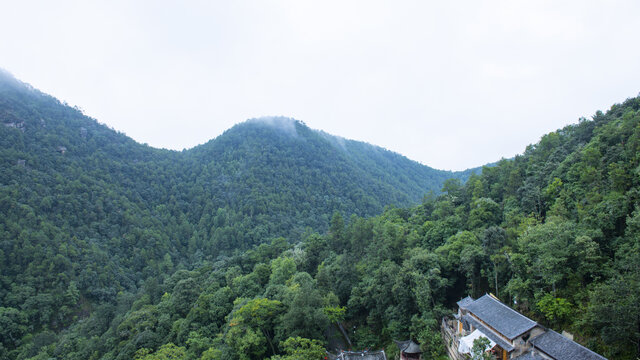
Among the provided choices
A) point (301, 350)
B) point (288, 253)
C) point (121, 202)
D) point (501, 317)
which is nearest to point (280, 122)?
point (121, 202)

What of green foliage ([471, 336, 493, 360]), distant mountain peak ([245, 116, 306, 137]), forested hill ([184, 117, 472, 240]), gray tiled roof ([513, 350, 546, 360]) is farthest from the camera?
distant mountain peak ([245, 116, 306, 137])

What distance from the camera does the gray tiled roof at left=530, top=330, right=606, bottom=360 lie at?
18688 millimetres

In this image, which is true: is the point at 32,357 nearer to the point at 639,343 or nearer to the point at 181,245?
the point at 181,245

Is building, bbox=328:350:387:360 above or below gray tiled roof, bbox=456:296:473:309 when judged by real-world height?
below

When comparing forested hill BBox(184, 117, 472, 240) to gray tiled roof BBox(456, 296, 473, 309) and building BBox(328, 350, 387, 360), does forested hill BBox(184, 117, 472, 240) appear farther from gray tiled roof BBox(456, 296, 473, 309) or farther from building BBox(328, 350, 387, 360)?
gray tiled roof BBox(456, 296, 473, 309)

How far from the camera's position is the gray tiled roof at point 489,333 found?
22286 millimetres

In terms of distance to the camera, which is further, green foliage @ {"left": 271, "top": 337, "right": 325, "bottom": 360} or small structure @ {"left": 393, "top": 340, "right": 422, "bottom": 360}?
small structure @ {"left": 393, "top": 340, "right": 422, "bottom": 360}

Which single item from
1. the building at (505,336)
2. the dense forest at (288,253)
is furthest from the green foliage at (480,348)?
the dense forest at (288,253)

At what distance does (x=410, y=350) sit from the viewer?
2758 centimetres

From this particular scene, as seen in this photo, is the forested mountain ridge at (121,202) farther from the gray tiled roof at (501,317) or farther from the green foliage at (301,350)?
the gray tiled roof at (501,317)

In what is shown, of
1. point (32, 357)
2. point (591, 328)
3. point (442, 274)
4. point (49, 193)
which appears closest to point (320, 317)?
point (442, 274)

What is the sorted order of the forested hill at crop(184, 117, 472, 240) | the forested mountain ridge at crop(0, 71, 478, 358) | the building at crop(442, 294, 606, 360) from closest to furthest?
the building at crop(442, 294, 606, 360)
the forested mountain ridge at crop(0, 71, 478, 358)
the forested hill at crop(184, 117, 472, 240)

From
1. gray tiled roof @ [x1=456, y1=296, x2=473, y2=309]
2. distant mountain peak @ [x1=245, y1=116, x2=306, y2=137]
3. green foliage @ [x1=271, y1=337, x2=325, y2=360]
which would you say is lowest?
green foliage @ [x1=271, y1=337, x2=325, y2=360]

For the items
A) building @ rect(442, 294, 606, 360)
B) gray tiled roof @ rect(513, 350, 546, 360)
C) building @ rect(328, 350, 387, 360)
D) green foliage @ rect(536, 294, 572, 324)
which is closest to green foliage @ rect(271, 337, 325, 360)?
building @ rect(328, 350, 387, 360)
